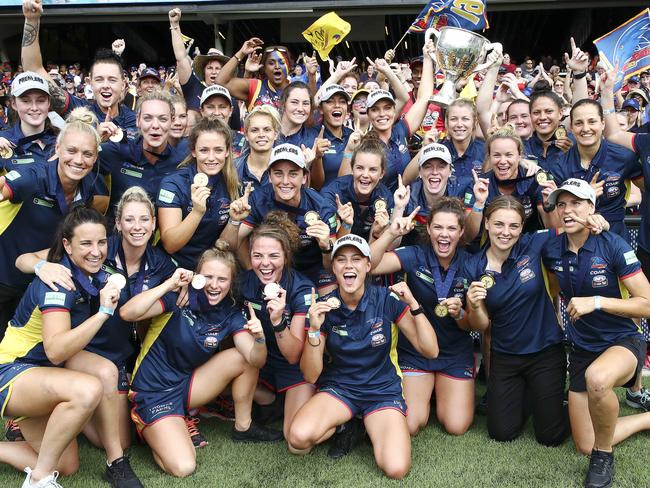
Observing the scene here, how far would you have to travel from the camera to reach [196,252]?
5.33 meters

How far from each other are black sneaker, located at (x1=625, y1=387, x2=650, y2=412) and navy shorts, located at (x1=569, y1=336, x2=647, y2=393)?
0.53 metres

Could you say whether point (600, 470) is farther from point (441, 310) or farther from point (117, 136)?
point (117, 136)

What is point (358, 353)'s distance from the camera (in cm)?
491

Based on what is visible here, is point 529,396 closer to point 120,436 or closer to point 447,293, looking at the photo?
point 447,293

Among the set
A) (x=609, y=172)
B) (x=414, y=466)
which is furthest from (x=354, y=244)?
(x=609, y=172)

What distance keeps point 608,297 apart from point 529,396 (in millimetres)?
1104

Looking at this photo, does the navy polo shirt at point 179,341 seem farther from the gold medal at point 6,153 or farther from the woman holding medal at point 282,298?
Result: the gold medal at point 6,153

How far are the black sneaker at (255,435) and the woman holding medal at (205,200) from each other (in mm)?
1417

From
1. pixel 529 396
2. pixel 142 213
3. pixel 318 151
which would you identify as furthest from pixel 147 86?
pixel 529 396

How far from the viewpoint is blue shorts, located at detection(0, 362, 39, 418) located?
4.21 m

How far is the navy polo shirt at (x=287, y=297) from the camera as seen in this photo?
5020mm

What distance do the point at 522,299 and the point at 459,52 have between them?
3.34m

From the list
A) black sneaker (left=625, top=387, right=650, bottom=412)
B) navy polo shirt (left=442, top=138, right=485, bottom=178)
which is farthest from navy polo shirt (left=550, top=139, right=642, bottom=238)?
black sneaker (left=625, top=387, right=650, bottom=412)

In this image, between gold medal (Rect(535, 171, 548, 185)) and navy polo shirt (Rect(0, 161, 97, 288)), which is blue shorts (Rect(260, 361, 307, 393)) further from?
gold medal (Rect(535, 171, 548, 185))
